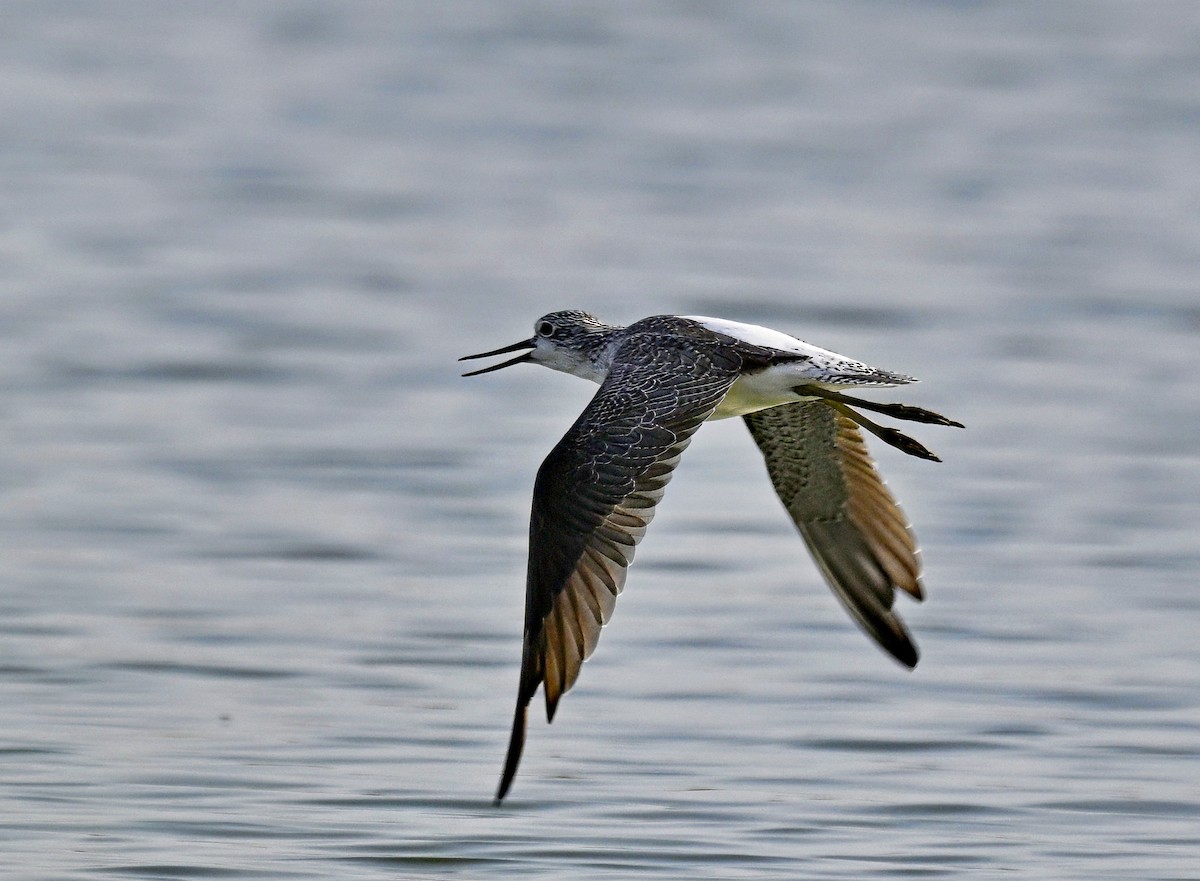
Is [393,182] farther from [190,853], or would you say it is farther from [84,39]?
[190,853]

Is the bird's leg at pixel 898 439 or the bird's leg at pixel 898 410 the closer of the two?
the bird's leg at pixel 898 410

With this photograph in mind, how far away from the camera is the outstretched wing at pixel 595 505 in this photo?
713 centimetres

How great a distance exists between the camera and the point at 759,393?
841 cm

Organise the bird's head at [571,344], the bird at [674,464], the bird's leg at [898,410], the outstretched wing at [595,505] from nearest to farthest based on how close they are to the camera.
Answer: the outstretched wing at [595,505] → the bird at [674,464] → the bird's leg at [898,410] → the bird's head at [571,344]

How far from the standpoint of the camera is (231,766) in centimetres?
870

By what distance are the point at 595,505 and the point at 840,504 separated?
2.00 meters

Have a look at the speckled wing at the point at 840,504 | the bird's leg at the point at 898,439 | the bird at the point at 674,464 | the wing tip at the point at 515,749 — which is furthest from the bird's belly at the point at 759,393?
the wing tip at the point at 515,749

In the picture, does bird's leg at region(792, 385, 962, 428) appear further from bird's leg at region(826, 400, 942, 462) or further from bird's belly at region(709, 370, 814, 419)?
bird's belly at region(709, 370, 814, 419)

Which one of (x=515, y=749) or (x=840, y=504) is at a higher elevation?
(x=840, y=504)

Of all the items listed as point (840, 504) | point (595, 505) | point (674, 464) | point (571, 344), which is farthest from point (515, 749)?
point (840, 504)

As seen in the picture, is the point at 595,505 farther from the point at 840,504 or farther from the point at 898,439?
the point at 840,504

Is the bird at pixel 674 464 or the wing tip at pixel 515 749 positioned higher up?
the bird at pixel 674 464

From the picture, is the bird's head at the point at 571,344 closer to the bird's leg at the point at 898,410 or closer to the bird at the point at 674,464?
the bird at the point at 674,464

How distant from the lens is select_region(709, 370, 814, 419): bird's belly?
8289mm
